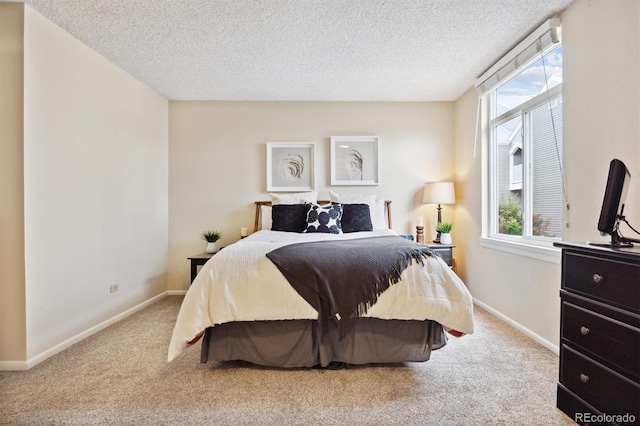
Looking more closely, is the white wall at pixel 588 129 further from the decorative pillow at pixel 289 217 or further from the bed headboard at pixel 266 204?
the decorative pillow at pixel 289 217

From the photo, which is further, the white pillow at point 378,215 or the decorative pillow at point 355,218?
the white pillow at point 378,215

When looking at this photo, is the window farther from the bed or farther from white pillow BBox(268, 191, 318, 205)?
white pillow BBox(268, 191, 318, 205)

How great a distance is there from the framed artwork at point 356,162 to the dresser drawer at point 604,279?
2.79 metres

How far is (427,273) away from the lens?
2096 mm

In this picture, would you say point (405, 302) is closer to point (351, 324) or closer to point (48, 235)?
point (351, 324)

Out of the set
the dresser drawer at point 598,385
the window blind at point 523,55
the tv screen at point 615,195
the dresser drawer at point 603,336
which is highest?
the window blind at point 523,55

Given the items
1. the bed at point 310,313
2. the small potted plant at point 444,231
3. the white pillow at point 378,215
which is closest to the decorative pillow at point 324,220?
the white pillow at point 378,215

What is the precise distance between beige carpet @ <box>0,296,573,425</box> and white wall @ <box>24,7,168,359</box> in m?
0.47

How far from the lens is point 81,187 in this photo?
277 cm

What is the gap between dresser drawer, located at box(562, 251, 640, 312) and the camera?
1.36 metres

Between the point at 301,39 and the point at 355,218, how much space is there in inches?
72.4

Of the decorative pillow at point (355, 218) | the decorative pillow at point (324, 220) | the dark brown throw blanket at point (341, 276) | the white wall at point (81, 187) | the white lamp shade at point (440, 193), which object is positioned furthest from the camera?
the white lamp shade at point (440, 193)

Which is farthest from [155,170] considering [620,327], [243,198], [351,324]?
[620,327]

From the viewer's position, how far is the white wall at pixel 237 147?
4.27m
